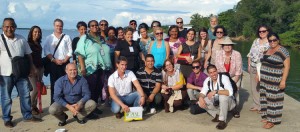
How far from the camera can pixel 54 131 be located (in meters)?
5.53

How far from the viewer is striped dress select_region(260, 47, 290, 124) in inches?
214

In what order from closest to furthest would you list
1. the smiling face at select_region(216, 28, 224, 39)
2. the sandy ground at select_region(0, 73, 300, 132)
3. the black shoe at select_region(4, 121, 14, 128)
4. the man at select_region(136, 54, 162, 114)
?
the sandy ground at select_region(0, 73, 300, 132) → the black shoe at select_region(4, 121, 14, 128) → the man at select_region(136, 54, 162, 114) → the smiling face at select_region(216, 28, 224, 39)

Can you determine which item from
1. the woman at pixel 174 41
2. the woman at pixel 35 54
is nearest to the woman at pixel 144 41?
the woman at pixel 174 41

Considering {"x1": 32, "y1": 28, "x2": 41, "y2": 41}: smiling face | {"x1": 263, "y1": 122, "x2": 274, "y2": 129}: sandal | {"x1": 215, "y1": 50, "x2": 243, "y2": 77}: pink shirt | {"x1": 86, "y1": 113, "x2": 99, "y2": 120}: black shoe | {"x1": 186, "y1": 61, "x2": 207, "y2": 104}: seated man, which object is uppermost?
{"x1": 32, "y1": 28, "x2": 41, "y2": 41}: smiling face

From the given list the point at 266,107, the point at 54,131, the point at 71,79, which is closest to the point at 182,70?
the point at 266,107

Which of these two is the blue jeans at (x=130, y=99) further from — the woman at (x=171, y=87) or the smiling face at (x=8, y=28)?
the smiling face at (x=8, y=28)

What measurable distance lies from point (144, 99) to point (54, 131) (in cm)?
175

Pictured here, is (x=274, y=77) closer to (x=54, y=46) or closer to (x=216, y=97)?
(x=216, y=97)

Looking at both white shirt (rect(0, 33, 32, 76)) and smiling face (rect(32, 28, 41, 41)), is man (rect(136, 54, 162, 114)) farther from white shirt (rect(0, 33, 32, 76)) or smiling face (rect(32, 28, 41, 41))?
white shirt (rect(0, 33, 32, 76))

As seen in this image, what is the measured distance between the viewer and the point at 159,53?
273 inches

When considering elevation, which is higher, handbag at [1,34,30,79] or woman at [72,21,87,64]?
woman at [72,21,87,64]

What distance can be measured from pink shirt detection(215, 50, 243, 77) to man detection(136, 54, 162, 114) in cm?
123

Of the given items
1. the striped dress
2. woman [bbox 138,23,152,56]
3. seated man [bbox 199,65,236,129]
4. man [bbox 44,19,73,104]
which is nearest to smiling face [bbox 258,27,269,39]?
the striped dress

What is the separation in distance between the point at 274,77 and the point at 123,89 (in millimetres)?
2795
